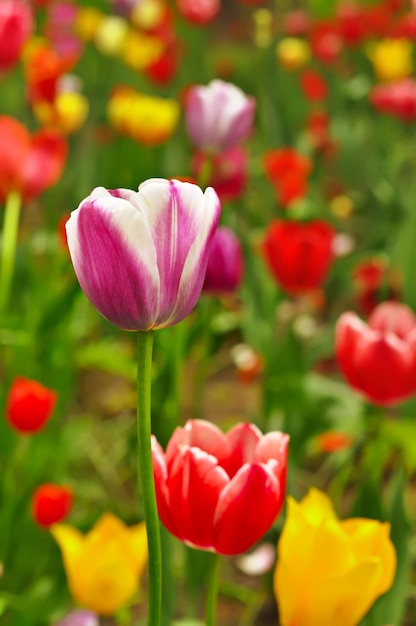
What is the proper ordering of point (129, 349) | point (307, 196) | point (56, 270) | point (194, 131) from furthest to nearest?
point (307, 196), point (129, 349), point (56, 270), point (194, 131)

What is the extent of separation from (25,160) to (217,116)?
0.23m

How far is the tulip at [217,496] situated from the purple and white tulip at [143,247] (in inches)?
3.6

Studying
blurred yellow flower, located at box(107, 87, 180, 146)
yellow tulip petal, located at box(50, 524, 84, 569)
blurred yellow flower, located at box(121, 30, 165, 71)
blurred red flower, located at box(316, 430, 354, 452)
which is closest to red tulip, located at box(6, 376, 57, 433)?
yellow tulip petal, located at box(50, 524, 84, 569)

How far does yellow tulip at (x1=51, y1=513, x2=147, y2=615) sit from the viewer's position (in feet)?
2.21

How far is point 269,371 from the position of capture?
1128 mm

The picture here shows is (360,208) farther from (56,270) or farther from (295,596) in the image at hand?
(295,596)

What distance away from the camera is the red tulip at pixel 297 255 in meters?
1.09

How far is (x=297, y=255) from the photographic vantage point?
3.59 ft

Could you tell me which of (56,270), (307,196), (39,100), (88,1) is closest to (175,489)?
(56,270)

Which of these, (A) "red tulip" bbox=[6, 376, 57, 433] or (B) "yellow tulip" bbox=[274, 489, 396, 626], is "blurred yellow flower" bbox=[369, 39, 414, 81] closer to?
(A) "red tulip" bbox=[6, 376, 57, 433]

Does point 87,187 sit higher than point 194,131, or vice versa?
point 194,131

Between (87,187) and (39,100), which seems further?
(87,187)

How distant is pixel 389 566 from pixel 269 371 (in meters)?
0.63

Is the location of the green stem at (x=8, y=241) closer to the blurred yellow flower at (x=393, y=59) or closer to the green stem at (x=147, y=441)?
the green stem at (x=147, y=441)
